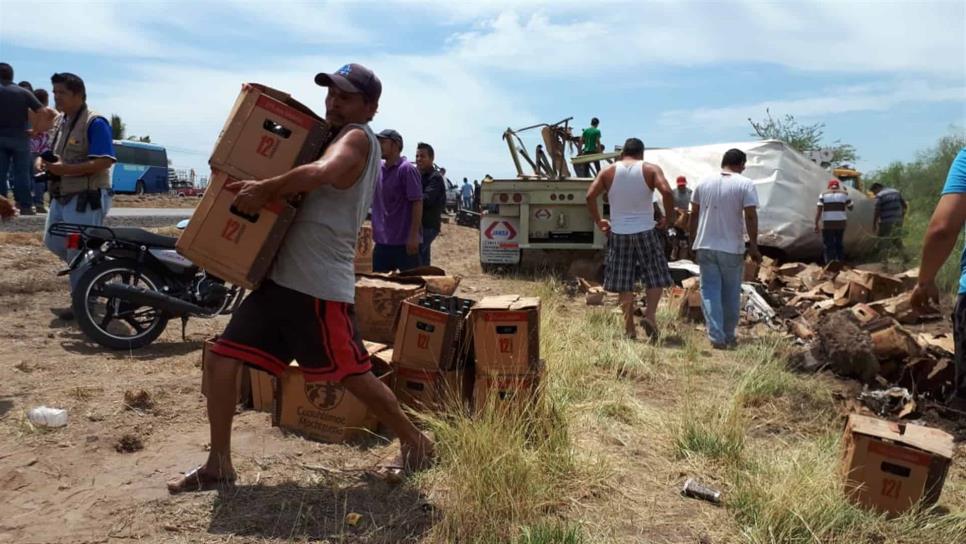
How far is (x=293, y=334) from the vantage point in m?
3.12

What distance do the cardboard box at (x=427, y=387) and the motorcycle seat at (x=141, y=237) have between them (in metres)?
2.52

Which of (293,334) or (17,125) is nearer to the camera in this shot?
(293,334)

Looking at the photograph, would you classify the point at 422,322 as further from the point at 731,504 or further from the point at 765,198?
the point at 765,198

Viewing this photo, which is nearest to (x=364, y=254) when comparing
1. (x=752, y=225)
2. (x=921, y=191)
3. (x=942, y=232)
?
(x=752, y=225)

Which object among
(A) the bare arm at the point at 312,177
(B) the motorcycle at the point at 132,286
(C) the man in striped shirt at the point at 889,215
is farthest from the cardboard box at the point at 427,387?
(C) the man in striped shirt at the point at 889,215

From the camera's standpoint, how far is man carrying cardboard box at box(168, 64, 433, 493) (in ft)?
10.1

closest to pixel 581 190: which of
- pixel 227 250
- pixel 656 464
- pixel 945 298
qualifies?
pixel 945 298

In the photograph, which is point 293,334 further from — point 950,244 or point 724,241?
point 724,241

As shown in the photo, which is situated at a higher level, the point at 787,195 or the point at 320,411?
the point at 787,195

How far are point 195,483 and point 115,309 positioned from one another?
296cm

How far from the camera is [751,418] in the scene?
441 centimetres

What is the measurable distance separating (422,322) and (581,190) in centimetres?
685

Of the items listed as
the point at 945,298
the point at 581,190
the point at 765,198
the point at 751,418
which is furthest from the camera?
the point at 765,198

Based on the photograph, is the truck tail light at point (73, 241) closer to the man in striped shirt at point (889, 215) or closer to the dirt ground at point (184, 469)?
the dirt ground at point (184, 469)
